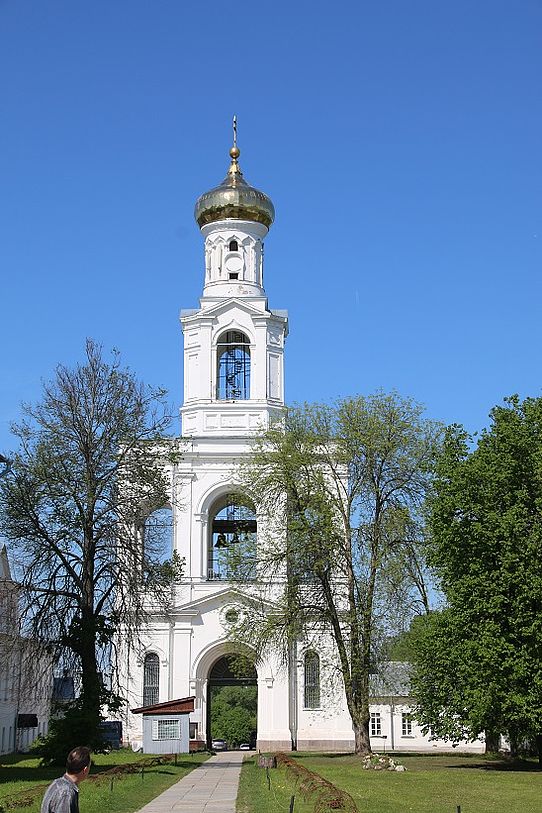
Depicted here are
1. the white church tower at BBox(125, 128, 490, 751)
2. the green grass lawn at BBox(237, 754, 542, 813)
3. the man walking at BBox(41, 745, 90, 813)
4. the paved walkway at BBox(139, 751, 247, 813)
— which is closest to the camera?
the man walking at BBox(41, 745, 90, 813)

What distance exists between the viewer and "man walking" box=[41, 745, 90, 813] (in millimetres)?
8430

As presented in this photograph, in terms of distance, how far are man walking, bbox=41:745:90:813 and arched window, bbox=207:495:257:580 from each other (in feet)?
93.6

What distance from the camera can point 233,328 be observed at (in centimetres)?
4512

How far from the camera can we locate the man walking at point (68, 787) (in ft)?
27.7

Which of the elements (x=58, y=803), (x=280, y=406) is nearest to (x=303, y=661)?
(x=280, y=406)

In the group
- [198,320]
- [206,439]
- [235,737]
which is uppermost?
[198,320]

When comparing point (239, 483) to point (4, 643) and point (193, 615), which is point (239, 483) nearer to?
point (193, 615)

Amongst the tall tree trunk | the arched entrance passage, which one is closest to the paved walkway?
the tall tree trunk

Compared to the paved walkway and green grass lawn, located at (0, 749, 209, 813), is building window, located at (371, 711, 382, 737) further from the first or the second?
the paved walkway

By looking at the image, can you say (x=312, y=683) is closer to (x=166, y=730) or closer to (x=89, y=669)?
(x=166, y=730)

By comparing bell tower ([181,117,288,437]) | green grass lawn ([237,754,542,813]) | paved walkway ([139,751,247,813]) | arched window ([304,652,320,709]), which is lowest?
paved walkway ([139,751,247,813])

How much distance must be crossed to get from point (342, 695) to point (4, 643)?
18.4 meters

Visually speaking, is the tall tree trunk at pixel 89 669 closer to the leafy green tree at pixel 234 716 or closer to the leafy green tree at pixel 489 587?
the leafy green tree at pixel 489 587

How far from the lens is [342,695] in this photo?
42.2 m
